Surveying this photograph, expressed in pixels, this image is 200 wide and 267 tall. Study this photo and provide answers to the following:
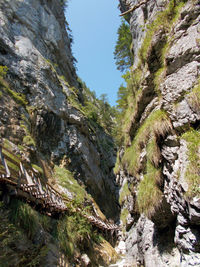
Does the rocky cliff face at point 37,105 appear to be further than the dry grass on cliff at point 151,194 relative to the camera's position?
Yes

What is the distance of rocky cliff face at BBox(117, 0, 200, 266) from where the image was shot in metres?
3.80

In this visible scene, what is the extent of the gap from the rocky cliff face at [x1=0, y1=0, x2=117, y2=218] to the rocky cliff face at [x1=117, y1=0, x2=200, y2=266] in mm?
6798

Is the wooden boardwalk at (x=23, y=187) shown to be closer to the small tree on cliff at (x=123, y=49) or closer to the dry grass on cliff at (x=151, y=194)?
the dry grass on cliff at (x=151, y=194)

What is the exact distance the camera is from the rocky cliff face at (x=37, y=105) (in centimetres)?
1024

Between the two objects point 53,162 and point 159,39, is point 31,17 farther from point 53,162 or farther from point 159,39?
point 159,39

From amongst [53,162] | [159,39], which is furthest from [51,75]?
[159,39]

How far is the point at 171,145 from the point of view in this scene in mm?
4984

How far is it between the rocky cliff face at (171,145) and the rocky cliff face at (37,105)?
6.80 m

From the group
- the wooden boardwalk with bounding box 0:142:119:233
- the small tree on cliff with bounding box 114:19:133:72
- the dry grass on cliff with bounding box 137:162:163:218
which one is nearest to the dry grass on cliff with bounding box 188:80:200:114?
the dry grass on cliff with bounding box 137:162:163:218

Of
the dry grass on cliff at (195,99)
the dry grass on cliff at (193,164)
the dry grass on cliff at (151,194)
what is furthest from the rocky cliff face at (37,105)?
the dry grass on cliff at (195,99)

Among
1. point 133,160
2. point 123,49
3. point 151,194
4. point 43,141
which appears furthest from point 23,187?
point 123,49

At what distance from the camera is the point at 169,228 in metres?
5.81

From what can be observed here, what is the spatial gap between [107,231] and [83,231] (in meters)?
5.56

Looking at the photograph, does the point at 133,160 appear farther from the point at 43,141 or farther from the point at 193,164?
the point at 43,141
